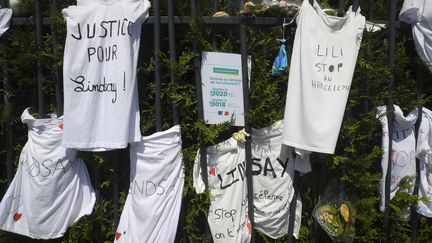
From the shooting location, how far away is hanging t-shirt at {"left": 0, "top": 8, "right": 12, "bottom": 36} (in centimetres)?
290

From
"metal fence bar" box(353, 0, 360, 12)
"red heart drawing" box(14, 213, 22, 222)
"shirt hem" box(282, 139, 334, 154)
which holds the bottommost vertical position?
"red heart drawing" box(14, 213, 22, 222)

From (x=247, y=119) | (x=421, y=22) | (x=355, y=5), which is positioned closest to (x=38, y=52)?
(x=247, y=119)

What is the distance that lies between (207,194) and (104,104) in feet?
3.33

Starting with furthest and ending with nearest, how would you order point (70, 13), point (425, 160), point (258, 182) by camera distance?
1. point (425, 160)
2. point (258, 182)
3. point (70, 13)

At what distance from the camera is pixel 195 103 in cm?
296

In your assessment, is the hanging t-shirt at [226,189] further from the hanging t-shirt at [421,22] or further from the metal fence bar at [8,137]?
the hanging t-shirt at [421,22]

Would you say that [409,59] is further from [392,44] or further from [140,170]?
[140,170]

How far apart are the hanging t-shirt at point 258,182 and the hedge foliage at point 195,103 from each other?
94 millimetres

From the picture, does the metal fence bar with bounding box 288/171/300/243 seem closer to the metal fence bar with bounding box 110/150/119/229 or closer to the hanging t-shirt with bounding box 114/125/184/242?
the hanging t-shirt with bounding box 114/125/184/242

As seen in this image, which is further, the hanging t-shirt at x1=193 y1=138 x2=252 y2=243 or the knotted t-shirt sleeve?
the hanging t-shirt at x1=193 y1=138 x2=252 y2=243

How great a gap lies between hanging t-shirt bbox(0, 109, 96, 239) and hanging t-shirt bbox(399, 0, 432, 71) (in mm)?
2823

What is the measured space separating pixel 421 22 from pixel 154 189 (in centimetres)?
246

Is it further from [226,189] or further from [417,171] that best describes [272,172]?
[417,171]

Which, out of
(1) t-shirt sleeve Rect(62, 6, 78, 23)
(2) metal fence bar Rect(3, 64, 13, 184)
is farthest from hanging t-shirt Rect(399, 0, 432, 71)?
(2) metal fence bar Rect(3, 64, 13, 184)
